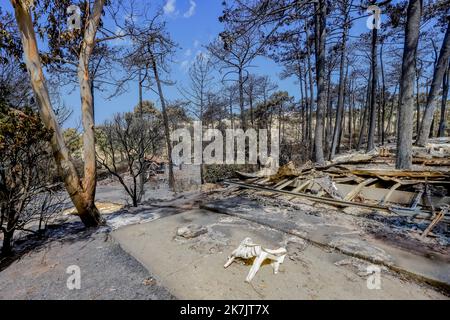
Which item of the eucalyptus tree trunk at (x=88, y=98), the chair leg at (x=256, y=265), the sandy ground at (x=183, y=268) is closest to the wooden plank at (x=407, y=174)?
the sandy ground at (x=183, y=268)

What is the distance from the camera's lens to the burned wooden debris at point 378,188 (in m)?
3.56

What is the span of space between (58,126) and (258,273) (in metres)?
3.53

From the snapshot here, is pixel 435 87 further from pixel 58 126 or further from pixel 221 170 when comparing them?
pixel 58 126

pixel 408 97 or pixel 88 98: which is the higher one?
pixel 408 97

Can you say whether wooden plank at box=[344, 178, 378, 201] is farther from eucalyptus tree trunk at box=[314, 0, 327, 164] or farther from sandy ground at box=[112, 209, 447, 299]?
eucalyptus tree trunk at box=[314, 0, 327, 164]

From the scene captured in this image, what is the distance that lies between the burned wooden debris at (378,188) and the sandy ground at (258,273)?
1.43 meters

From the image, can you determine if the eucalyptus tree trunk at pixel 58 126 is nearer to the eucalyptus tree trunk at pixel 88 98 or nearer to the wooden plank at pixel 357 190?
the eucalyptus tree trunk at pixel 88 98

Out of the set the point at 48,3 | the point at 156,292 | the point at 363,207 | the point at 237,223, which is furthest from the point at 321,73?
the point at 156,292

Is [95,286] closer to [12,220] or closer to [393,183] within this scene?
[12,220]

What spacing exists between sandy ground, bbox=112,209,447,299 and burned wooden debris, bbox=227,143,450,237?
1430 millimetres

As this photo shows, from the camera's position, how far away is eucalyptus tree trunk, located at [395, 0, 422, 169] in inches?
222

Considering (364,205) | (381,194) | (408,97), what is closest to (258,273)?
(364,205)

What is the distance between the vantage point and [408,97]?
5680 mm

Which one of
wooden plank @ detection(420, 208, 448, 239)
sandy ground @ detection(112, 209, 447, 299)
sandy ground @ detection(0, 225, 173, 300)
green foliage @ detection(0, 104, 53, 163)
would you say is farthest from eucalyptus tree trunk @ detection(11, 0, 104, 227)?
wooden plank @ detection(420, 208, 448, 239)
